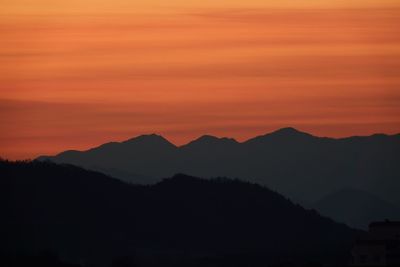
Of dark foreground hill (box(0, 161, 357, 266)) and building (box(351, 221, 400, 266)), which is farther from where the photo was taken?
dark foreground hill (box(0, 161, 357, 266))

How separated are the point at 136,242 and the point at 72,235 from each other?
1236 centimetres

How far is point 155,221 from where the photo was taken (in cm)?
17600

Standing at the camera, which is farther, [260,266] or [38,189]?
[38,189]

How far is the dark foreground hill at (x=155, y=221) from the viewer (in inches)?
5802

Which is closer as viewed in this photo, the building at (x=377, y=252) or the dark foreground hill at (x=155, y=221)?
the building at (x=377, y=252)

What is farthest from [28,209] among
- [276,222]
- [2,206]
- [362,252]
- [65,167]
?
[362,252]

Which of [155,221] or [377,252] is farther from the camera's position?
[155,221]

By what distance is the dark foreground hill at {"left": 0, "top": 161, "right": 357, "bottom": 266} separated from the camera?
14738cm

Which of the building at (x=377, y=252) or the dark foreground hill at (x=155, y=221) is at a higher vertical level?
the dark foreground hill at (x=155, y=221)

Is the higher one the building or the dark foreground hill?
the dark foreground hill

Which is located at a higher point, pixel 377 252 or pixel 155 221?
pixel 155 221

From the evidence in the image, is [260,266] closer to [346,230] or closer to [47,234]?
[47,234]

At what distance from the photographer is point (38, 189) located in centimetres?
16688

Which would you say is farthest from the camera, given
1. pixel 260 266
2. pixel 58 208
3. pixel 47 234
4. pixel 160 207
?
pixel 160 207
